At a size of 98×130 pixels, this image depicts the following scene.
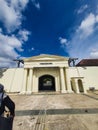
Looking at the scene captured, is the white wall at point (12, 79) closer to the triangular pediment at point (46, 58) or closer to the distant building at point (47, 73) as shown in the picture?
the distant building at point (47, 73)

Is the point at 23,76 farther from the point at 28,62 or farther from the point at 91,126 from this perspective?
the point at 91,126

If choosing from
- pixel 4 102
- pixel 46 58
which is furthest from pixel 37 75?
pixel 4 102

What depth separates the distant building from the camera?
1709 centimetres

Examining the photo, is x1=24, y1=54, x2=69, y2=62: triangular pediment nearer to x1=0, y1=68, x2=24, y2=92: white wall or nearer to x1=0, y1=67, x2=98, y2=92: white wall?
x1=0, y1=67, x2=98, y2=92: white wall

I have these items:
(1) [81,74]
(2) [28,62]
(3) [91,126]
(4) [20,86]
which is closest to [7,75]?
(4) [20,86]

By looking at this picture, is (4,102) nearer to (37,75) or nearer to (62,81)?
(62,81)

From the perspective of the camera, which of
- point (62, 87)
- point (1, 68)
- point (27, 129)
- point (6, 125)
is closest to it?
point (6, 125)

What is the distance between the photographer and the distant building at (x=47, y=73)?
673 inches

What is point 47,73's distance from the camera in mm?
19219

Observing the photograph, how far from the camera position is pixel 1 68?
1950cm

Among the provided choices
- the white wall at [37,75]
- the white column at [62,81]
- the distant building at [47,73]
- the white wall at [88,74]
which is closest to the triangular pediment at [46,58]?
the distant building at [47,73]

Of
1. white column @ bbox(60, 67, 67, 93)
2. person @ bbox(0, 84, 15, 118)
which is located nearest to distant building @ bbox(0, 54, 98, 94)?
white column @ bbox(60, 67, 67, 93)

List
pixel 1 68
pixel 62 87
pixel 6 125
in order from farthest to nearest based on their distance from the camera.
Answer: pixel 1 68 < pixel 62 87 < pixel 6 125

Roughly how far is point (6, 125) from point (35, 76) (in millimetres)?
17291
